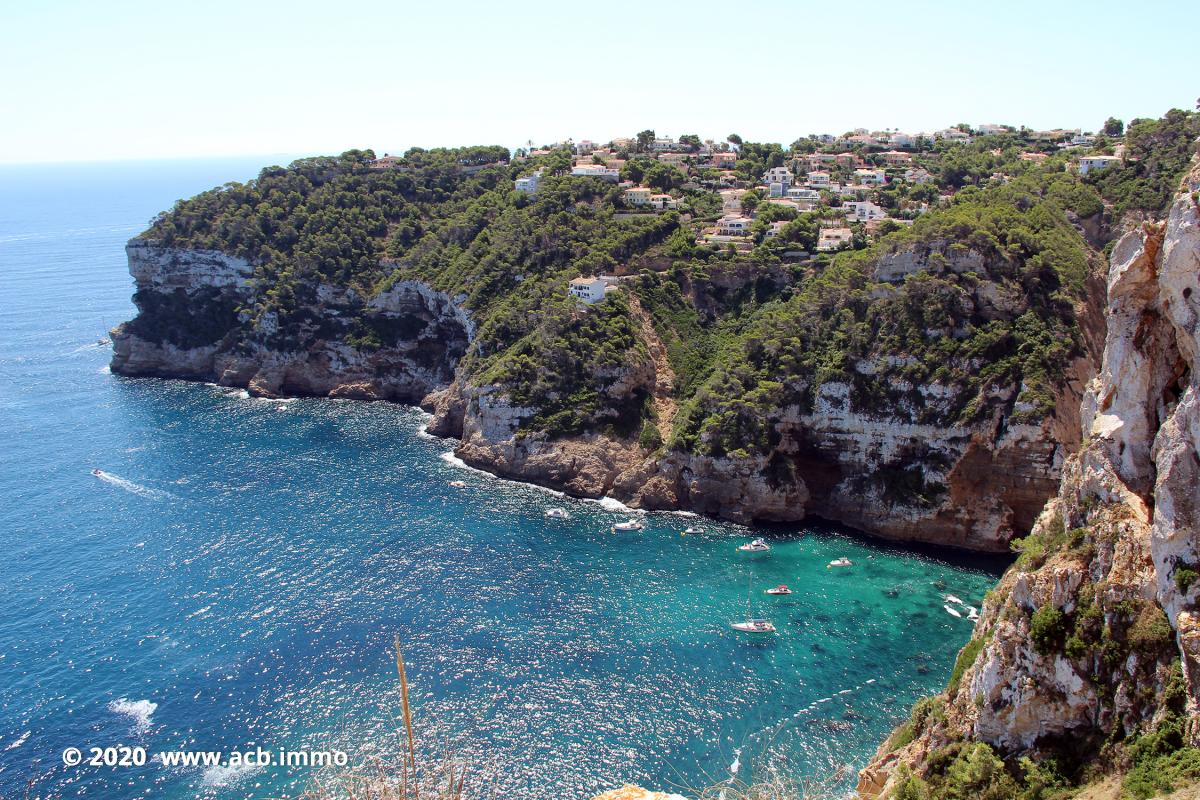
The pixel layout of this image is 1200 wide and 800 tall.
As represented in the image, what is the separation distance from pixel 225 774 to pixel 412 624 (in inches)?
549

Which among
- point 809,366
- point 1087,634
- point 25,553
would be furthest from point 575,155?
point 1087,634

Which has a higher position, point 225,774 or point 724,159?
point 724,159

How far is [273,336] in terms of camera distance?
98938mm

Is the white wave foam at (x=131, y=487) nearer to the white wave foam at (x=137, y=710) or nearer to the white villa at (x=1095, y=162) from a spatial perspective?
the white wave foam at (x=137, y=710)

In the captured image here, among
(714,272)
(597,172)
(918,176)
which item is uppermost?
(597,172)

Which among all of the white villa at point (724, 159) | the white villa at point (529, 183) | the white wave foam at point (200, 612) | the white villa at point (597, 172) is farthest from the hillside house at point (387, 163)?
the white wave foam at point (200, 612)

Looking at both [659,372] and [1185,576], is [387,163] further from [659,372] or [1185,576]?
[1185,576]

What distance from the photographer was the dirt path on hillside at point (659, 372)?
76.1 m

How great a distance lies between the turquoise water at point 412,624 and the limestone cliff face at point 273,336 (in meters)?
17.7

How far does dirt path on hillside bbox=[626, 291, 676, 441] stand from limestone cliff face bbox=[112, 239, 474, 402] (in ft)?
63.4

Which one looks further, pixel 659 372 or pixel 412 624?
pixel 659 372

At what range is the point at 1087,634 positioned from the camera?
25.0 metres

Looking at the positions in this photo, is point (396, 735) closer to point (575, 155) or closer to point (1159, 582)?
point (1159, 582)

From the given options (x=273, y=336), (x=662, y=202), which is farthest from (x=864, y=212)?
(x=273, y=336)
